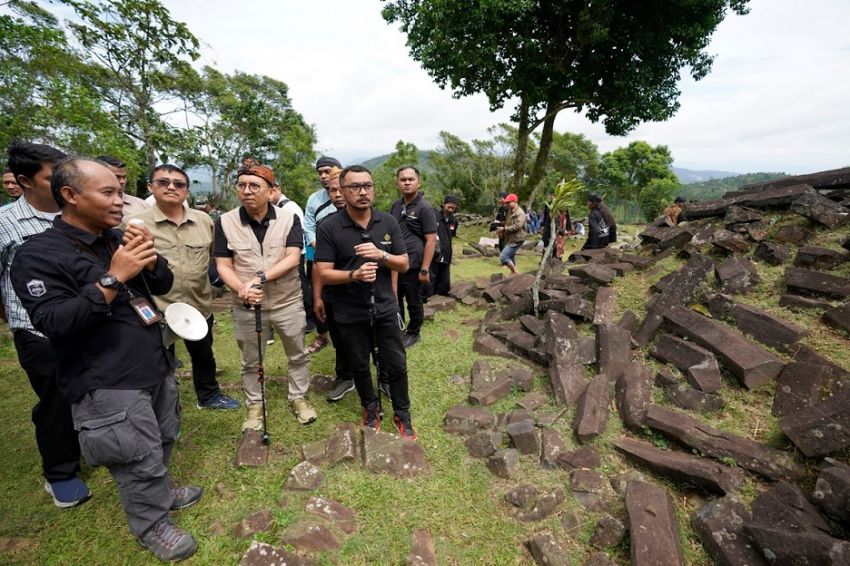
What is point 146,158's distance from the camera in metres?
12.7

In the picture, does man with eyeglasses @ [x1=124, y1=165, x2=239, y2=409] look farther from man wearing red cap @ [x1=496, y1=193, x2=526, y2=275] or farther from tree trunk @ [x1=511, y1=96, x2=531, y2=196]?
tree trunk @ [x1=511, y1=96, x2=531, y2=196]

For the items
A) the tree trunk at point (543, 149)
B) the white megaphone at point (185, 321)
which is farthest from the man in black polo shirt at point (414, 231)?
the tree trunk at point (543, 149)

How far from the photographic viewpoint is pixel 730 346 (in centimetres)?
381

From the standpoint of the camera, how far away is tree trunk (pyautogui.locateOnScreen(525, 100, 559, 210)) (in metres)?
15.4

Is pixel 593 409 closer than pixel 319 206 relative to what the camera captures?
Yes

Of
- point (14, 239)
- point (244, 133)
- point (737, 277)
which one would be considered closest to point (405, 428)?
point (14, 239)

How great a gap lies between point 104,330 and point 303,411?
2.05 m

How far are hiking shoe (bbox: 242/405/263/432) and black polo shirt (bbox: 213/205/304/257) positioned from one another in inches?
59.5

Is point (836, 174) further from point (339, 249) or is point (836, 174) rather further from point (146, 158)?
point (146, 158)

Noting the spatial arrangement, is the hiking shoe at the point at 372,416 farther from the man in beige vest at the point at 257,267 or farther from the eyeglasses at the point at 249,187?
the eyeglasses at the point at 249,187

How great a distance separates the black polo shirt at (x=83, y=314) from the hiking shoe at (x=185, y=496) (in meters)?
1.01

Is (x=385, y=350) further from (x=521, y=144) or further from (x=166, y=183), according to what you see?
(x=521, y=144)

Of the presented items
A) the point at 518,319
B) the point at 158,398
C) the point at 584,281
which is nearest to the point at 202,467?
the point at 158,398

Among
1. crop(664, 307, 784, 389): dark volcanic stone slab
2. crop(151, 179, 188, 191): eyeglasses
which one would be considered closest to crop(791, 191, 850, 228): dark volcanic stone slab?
crop(664, 307, 784, 389): dark volcanic stone slab
